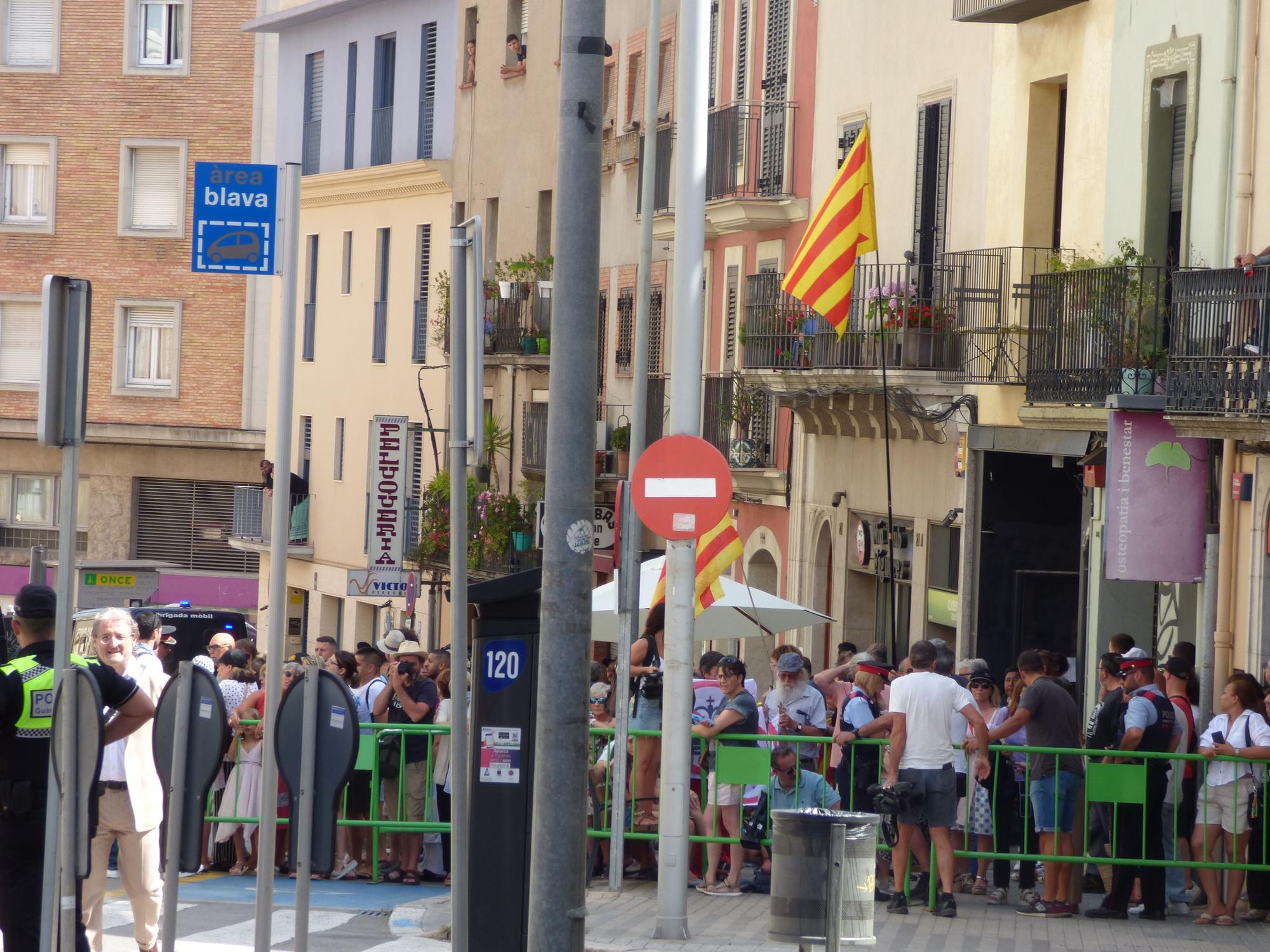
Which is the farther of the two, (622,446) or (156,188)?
(156,188)

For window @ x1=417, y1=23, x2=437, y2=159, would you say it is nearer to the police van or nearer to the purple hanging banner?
the police van

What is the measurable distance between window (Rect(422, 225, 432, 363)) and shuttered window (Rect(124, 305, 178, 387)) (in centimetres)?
Answer: 1128

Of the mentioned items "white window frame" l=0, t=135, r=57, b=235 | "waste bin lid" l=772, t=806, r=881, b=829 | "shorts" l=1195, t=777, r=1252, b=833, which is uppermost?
"white window frame" l=0, t=135, r=57, b=235

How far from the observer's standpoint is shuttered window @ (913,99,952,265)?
26422mm

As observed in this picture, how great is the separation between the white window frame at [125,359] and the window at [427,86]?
11130 millimetres

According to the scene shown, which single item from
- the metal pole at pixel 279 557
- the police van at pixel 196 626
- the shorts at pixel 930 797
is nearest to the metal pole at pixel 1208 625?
the shorts at pixel 930 797

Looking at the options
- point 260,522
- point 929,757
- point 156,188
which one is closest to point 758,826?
point 929,757

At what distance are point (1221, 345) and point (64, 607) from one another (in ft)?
38.7

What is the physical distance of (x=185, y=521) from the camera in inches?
2154

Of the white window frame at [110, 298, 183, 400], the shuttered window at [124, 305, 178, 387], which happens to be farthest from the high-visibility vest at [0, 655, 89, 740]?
the shuttered window at [124, 305, 178, 387]

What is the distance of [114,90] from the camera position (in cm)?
5438

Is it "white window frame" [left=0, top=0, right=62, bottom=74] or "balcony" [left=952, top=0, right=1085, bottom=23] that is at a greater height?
"white window frame" [left=0, top=0, right=62, bottom=74]

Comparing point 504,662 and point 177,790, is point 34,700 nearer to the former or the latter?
point 177,790

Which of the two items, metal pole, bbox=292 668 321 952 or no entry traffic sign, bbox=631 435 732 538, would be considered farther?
no entry traffic sign, bbox=631 435 732 538
